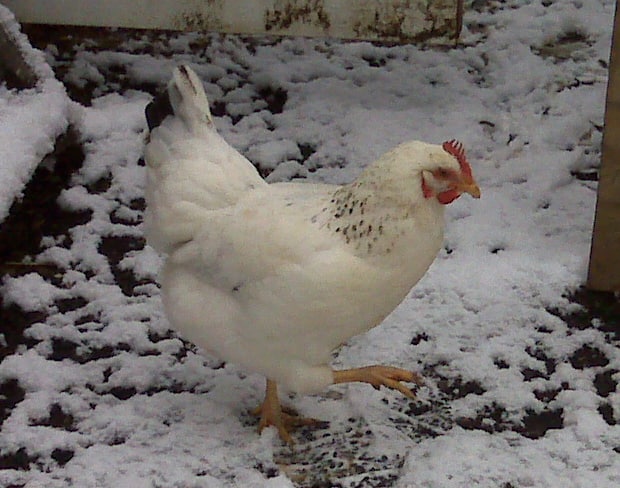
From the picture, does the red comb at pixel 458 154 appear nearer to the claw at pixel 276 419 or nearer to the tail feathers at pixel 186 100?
the tail feathers at pixel 186 100

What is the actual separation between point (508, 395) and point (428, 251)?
0.55 metres

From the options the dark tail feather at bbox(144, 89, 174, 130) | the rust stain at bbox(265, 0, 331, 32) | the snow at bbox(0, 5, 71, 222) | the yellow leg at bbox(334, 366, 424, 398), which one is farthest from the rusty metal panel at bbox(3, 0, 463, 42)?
the yellow leg at bbox(334, 366, 424, 398)

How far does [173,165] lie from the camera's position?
7.04ft

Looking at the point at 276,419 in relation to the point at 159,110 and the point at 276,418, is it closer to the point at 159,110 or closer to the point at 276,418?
the point at 276,418

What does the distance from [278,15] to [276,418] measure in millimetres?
1529

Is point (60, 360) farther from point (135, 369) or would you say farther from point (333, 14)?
point (333, 14)

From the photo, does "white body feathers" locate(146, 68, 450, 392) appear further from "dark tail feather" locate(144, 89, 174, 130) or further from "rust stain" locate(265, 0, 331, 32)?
"rust stain" locate(265, 0, 331, 32)

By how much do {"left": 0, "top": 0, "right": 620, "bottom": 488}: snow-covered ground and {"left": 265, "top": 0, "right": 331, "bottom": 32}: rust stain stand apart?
0.33 m

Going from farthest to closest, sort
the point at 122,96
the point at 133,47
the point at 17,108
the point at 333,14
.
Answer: the point at 133,47, the point at 122,96, the point at 333,14, the point at 17,108

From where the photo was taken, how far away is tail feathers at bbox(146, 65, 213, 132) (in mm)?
2162

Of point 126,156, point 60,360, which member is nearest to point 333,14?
point 126,156

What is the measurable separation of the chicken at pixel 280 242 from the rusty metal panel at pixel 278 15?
1.14 m

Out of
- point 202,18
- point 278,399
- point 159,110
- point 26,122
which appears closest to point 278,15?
point 202,18

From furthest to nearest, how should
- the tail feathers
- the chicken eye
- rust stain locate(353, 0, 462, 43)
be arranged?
rust stain locate(353, 0, 462, 43) → the tail feathers → the chicken eye
